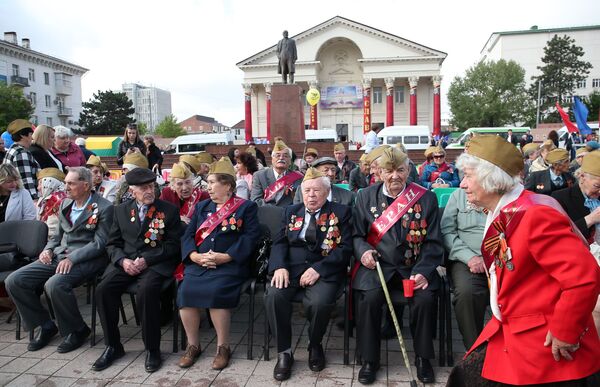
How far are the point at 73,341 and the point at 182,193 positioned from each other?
5.98ft

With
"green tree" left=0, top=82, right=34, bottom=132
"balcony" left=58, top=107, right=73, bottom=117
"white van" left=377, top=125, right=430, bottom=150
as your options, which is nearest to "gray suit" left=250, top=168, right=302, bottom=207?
"white van" left=377, top=125, right=430, bottom=150

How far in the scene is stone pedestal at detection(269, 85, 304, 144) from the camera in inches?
727

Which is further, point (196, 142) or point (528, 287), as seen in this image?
point (196, 142)

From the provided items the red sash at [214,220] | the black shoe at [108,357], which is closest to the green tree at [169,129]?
the red sash at [214,220]

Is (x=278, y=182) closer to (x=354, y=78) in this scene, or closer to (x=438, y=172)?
(x=438, y=172)

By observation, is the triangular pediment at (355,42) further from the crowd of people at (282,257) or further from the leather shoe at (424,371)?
the leather shoe at (424,371)


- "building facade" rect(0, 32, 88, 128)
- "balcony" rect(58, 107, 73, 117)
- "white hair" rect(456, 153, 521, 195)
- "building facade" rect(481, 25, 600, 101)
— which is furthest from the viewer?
"building facade" rect(481, 25, 600, 101)

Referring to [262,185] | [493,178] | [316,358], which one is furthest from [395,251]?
[262,185]

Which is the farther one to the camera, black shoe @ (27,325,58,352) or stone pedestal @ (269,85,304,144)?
stone pedestal @ (269,85,304,144)

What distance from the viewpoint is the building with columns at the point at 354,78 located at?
4825 cm

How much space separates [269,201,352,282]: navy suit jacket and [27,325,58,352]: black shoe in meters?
2.29

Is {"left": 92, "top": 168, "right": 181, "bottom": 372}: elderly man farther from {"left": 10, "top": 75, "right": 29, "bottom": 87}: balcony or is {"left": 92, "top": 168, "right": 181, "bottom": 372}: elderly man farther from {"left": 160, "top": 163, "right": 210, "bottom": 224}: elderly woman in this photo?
{"left": 10, "top": 75, "right": 29, "bottom": 87}: balcony

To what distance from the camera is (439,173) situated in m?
7.44

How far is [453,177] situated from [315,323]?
4.51 m
